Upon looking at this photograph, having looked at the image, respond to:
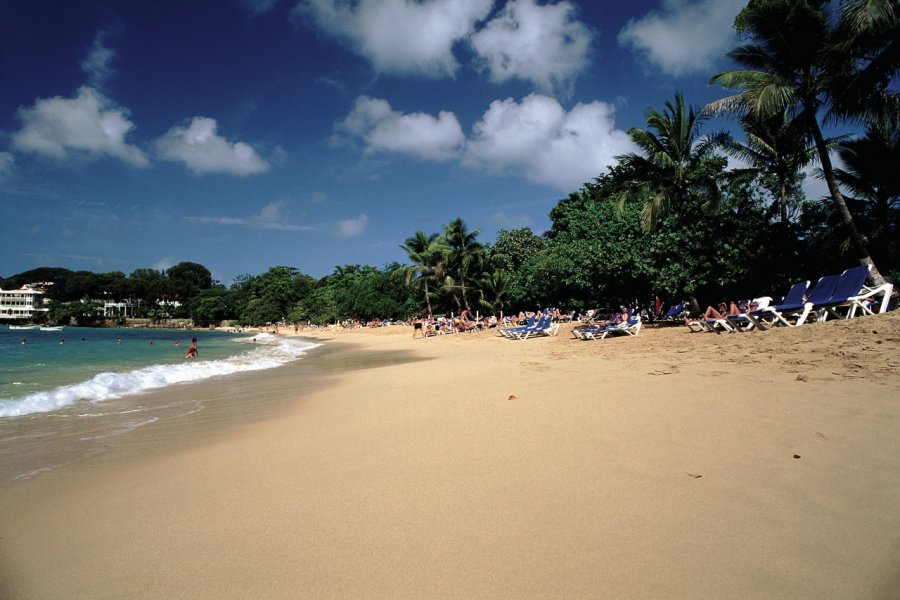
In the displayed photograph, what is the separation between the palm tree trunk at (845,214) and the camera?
11.6 meters

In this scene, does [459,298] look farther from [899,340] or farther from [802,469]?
[802,469]

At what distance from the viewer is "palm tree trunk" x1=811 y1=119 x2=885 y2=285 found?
38.1 ft

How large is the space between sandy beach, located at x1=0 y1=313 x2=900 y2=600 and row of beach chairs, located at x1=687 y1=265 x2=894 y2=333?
600cm

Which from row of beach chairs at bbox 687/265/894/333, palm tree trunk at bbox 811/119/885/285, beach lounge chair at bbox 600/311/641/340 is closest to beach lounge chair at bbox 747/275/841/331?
row of beach chairs at bbox 687/265/894/333

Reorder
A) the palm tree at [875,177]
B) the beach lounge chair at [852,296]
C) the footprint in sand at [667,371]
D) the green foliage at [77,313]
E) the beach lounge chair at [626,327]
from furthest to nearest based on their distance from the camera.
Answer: the green foliage at [77,313], the palm tree at [875,177], the beach lounge chair at [626,327], the beach lounge chair at [852,296], the footprint in sand at [667,371]

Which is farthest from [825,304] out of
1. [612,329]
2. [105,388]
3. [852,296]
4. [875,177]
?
[105,388]

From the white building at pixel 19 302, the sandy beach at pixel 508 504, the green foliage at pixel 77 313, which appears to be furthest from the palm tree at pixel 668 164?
the white building at pixel 19 302

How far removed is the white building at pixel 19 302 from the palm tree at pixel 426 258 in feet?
391

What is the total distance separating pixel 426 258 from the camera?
38125mm

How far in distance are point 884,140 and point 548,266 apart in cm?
1521

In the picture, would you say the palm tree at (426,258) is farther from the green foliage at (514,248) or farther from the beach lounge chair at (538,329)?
the beach lounge chair at (538,329)

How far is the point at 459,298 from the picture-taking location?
3872 centimetres

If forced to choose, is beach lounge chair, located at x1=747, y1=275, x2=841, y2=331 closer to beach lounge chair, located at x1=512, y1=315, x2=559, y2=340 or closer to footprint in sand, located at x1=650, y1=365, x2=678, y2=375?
footprint in sand, located at x1=650, y1=365, x2=678, y2=375

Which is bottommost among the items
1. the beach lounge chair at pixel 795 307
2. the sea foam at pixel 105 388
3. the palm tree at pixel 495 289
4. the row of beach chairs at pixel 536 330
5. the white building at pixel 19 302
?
the sea foam at pixel 105 388
